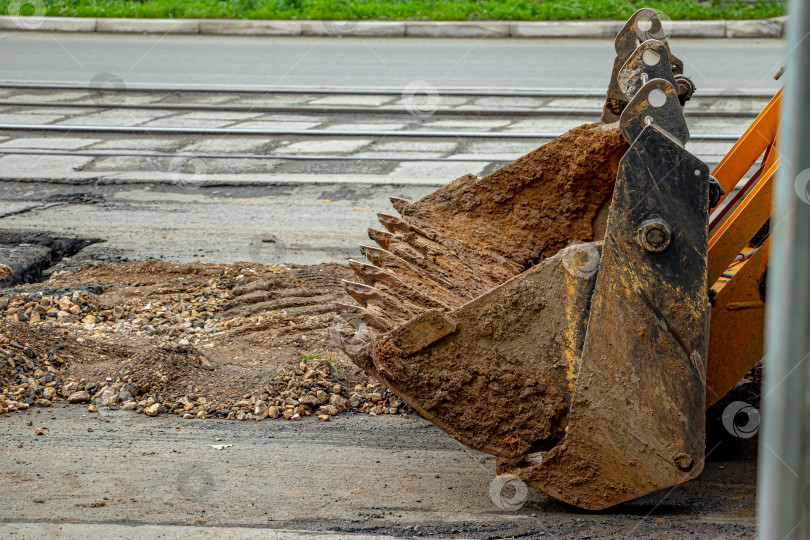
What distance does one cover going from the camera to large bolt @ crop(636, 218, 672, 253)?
2.62m

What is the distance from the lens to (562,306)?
9.41 ft

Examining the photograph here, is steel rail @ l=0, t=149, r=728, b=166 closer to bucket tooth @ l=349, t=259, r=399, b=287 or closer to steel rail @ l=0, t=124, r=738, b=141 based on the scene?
steel rail @ l=0, t=124, r=738, b=141

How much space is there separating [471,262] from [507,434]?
110cm

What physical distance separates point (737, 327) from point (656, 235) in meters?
0.57

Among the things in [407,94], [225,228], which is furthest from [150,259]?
[407,94]

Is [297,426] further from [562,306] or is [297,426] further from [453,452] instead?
[562,306]

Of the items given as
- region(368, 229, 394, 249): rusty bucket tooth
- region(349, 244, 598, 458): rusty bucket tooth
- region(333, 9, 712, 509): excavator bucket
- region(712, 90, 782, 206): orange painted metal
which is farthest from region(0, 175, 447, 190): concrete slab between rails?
region(349, 244, 598, 458): rusty bucket tooth

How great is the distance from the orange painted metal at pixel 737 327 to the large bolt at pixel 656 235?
46 centimetres

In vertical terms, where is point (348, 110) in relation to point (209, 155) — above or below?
above

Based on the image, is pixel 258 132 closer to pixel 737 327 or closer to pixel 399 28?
pixel 399 28

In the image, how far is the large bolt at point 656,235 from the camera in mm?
2619

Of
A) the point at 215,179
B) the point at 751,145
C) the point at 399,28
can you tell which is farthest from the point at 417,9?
the point at 751,145

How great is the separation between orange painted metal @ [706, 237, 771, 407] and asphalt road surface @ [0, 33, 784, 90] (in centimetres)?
887

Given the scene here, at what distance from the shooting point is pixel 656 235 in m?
2.62
